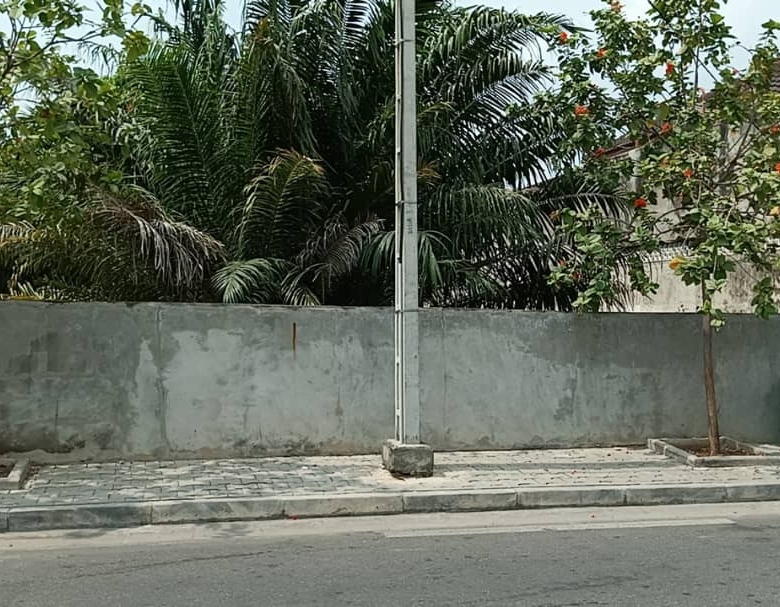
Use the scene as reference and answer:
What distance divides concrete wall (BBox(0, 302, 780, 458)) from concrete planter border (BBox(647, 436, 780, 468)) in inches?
11.0

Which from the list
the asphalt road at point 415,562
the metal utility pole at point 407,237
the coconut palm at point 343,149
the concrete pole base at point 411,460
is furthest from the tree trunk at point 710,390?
the metal utility pole at point 407,237

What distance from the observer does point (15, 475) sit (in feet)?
26.7

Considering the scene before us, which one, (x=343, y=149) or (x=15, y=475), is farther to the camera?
(x=343, y=149)

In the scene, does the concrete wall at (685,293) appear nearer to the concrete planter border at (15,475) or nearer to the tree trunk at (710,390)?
the tree trunk at (710,390)

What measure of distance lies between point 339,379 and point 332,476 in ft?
4.81

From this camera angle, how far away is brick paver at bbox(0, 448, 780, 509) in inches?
310

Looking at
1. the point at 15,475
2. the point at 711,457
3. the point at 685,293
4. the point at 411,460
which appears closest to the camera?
the point at 15,475

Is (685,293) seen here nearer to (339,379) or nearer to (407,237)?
(339,379)

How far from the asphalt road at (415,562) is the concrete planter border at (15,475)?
106 centimetres

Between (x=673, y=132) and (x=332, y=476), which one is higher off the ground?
(x=673, y=132)

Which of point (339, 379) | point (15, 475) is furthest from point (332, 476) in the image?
point (15, 475)

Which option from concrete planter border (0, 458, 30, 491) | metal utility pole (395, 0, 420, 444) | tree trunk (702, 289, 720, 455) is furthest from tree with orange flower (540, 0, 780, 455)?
concrete planter border (0, 458, 30, 491)

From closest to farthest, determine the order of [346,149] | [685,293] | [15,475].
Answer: [15,475] → [346,149] → [685,293]

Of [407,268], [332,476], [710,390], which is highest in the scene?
[407,268]
